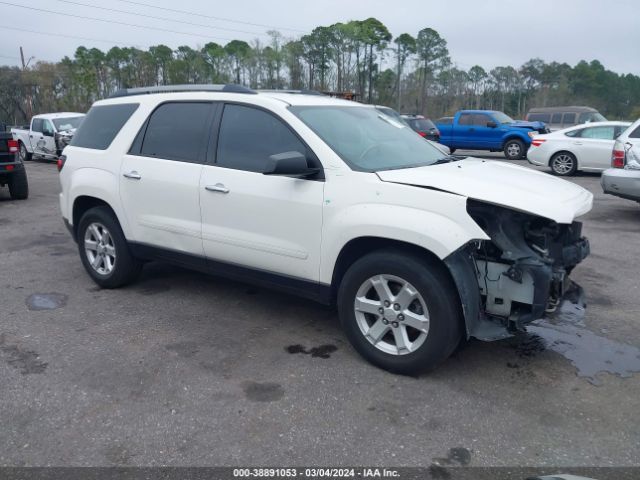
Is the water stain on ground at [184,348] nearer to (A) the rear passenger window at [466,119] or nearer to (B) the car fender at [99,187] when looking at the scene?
(B) the car fender at [99,187]

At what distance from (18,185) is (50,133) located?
329 inches

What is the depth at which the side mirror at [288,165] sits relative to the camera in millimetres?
3689

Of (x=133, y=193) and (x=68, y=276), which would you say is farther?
(x=68, y=276)

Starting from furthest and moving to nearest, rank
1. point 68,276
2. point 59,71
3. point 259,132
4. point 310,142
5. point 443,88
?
1. point 443,88
2. point 59,71
3. point 68,276
4. point 259,132
5. point 310,142

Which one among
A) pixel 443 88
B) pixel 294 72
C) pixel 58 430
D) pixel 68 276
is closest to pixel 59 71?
pixel 294 72

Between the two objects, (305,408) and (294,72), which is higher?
(294,72)

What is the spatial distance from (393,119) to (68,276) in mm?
3770

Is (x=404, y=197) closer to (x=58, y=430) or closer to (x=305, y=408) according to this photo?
(x=305, y=408)

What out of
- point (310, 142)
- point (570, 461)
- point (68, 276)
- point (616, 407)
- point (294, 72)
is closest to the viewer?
point (570, 461)

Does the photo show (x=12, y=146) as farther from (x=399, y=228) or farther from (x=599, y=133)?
(x=599, y=133)

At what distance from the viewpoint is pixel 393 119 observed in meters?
5.08

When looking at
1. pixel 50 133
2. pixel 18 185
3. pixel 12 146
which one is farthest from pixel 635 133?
pixel 50 133

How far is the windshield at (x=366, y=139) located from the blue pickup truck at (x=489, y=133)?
647 inches

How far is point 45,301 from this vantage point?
17.1 feet
